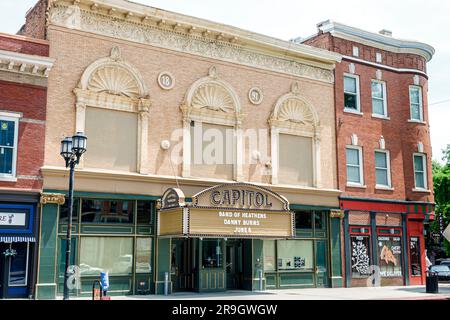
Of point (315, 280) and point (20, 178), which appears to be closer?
point (20, 178)

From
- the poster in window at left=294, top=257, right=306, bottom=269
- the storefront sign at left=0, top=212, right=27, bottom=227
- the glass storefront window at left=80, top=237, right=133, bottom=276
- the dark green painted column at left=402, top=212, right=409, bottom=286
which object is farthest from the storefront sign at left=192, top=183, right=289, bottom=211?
the dark green painted column at left=402, top=212, right=409, bottom=286

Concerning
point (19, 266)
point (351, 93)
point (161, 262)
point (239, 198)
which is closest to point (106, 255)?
point (161, 262)

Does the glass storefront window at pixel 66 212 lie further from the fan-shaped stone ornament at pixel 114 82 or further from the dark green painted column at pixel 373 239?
the dark green painted column at pixel 373 239

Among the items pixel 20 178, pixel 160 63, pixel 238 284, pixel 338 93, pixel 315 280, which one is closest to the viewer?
pixel 20 178

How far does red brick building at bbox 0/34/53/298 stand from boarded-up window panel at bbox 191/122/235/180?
22.1ft

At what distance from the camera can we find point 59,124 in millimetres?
20531

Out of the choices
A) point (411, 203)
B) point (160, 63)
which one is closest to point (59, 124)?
point (160, 63)

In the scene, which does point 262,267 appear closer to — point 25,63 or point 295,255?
point 295,255

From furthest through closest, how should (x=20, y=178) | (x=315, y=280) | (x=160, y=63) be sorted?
(x=315, y=280) < (x=160, y=63) < (x=20, y=178)

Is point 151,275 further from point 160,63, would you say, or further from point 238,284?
point 160,63

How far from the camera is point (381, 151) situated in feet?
101

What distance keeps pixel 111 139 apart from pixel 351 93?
14442 mm

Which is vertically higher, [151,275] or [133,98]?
[133,98]
